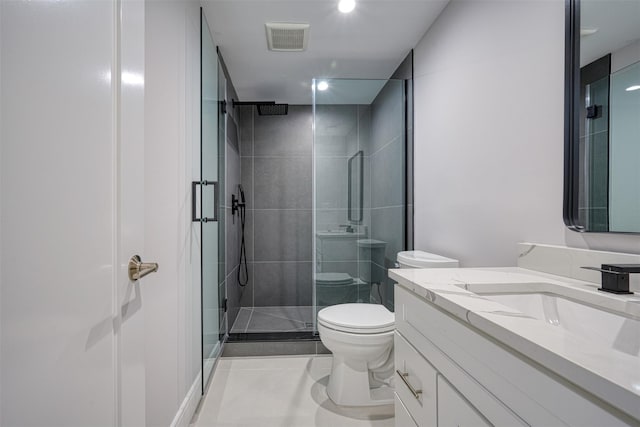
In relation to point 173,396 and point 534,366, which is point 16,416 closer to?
point 534,366

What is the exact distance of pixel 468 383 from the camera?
Answer: 0.70 m

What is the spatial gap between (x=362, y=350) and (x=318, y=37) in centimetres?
217

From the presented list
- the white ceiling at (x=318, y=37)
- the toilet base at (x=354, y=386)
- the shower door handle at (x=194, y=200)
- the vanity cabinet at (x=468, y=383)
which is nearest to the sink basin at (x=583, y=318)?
the vanity cabinet at (x=468, y=383)

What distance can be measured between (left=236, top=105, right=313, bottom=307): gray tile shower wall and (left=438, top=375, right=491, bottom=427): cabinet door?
2.93 meters

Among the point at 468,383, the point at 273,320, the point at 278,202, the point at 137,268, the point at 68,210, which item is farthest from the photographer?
the point at 278,202

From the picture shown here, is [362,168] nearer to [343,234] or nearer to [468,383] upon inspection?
[343,234]

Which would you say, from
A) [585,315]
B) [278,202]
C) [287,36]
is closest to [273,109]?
[278,202]

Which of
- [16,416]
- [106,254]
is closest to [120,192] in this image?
[106,254]

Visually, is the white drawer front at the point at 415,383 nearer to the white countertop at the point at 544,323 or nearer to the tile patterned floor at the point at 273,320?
the white countertop at the point at 544,323

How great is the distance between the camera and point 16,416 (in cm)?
45

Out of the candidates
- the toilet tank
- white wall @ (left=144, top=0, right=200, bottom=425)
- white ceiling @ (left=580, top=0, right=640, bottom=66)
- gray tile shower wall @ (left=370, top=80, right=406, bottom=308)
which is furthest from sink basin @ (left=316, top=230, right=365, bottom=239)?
white ceiling @ (left=580, top=0, right=640, bottom=66)

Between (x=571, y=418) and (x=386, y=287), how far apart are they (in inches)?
84.8

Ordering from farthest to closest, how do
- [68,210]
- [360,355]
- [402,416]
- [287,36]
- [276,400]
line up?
[287,36]
[276,400]
[360,355]
[402,416]
[68,210]

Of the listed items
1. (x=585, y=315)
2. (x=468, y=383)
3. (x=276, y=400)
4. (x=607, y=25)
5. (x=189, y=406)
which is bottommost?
(x=276, y=400)
